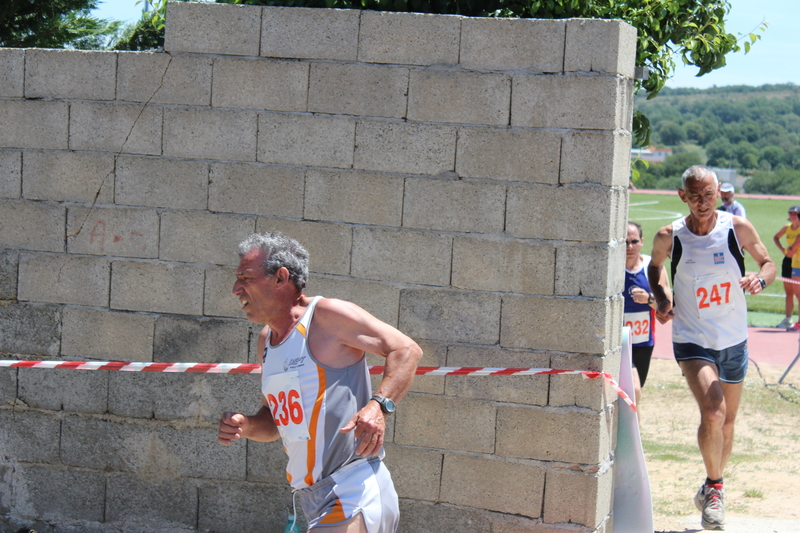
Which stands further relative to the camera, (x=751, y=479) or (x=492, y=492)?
(x=751, y=479)

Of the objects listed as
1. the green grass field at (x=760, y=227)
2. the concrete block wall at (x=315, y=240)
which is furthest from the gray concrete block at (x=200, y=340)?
the green grass field at (x=760, y=227)

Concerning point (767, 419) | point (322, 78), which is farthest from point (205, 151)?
point (767, 419)

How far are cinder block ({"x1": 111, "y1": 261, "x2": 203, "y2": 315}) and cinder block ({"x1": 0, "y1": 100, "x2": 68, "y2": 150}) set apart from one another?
76 cm

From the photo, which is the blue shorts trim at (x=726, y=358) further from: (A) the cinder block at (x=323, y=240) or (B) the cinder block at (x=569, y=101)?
(A) the cinder block at (x=323, y=240)

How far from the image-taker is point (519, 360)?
4.34 m

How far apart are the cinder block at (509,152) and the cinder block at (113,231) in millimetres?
1688

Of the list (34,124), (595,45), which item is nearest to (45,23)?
(34,124)

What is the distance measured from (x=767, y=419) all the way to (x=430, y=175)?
4832mm

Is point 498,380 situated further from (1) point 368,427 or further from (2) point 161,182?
(2) point 161,182

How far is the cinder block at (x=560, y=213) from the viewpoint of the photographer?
4.16 m

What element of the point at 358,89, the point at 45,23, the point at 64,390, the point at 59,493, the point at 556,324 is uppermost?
the point at 45,23

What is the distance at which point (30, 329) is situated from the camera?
192 inches

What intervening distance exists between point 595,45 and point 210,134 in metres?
1.98

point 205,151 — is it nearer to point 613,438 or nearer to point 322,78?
point 322,78
